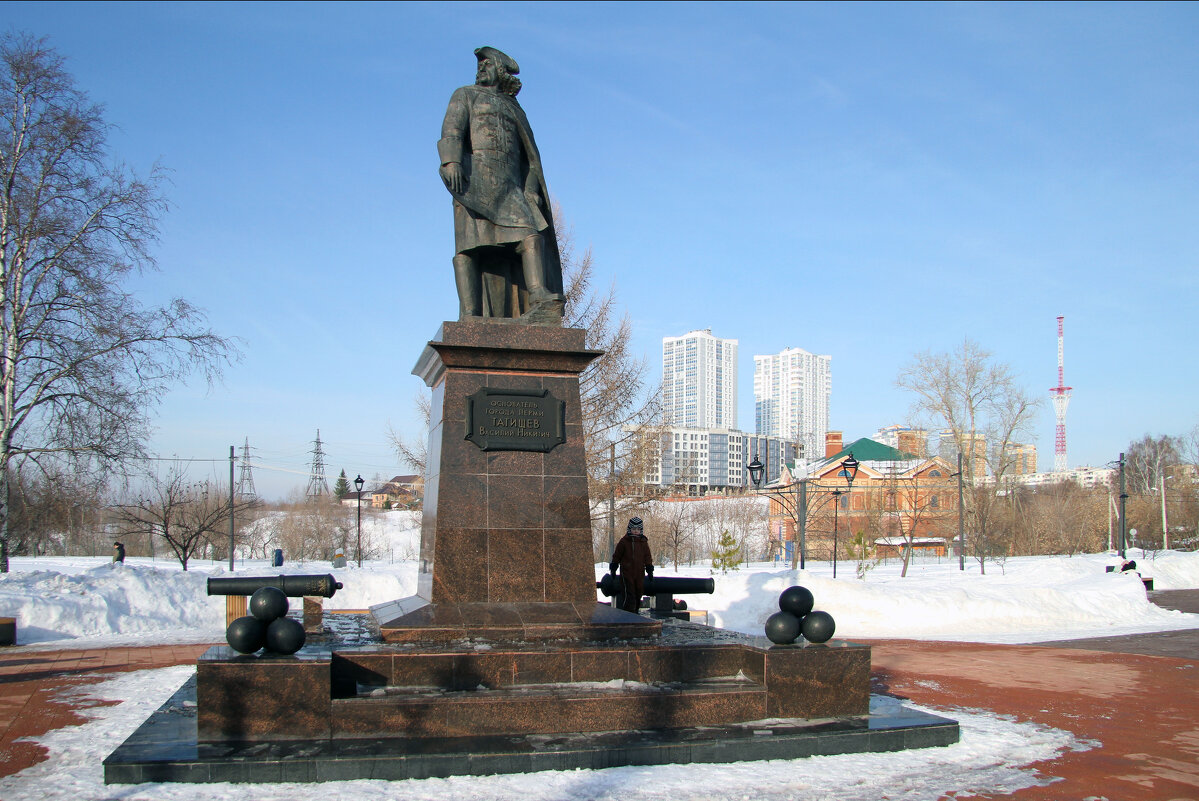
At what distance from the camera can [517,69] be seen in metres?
8.64

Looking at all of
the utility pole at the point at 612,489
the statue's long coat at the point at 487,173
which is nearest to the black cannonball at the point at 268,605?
the statue's long coat at the point at 487,173

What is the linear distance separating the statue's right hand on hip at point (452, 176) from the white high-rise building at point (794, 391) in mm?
129809

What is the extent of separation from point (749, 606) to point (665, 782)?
39.9 feet

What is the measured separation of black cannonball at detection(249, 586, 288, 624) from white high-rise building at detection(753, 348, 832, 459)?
131862 mm

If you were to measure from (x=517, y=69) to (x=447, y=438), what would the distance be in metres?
3.81

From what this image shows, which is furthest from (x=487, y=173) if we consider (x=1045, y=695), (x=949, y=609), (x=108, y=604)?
(x=949, y=609)

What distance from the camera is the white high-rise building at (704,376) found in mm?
127000

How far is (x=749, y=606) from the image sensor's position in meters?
16.9

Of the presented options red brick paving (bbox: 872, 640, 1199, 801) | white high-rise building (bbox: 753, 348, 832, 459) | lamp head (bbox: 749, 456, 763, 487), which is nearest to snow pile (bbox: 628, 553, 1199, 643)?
red brick paving (bbox: 872, 640, 1199, 801)

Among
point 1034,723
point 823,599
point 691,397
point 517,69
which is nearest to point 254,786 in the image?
point 1034,723

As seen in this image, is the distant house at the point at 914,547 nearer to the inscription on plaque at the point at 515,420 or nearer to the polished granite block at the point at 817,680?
the inscription on plaque at the point at 515,420

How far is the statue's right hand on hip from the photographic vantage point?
26.2 ft

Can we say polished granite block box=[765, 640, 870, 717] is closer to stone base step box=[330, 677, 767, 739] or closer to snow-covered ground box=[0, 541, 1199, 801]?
stone base step box=[330, 677, 767, 739]

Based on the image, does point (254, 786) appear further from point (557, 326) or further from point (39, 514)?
point (39, 514)
